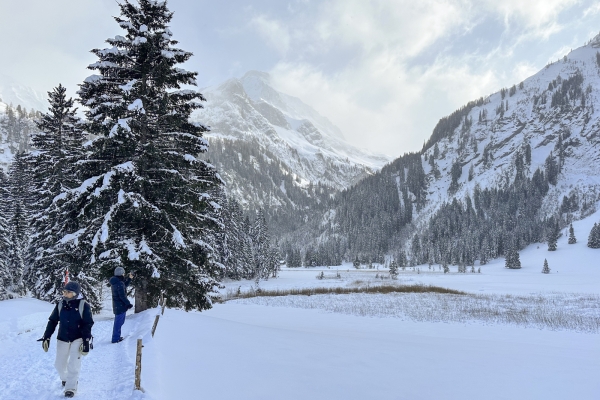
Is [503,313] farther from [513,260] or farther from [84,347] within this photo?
[513,260]

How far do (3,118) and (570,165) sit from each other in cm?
26607

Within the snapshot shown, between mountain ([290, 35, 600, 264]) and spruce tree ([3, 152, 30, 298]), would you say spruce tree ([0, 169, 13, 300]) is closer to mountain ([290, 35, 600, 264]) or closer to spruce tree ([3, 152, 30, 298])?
spruce tree ([3, 152, 30, 298])

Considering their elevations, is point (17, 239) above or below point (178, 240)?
above

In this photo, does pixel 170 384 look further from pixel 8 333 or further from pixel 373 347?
pixel 8 333

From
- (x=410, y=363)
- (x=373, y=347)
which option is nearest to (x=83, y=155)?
(x=373, y=347)

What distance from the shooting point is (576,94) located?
16538 centimetres

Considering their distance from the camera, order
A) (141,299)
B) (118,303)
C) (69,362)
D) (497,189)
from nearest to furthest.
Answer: (69,362)
(118,303)
(141,299)
(497,189)

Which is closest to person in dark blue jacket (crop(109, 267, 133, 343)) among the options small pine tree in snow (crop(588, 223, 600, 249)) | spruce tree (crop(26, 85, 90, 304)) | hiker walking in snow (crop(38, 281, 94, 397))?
hiker walking in snow (crop(38, 281, 94, 397))

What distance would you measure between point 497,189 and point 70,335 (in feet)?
558

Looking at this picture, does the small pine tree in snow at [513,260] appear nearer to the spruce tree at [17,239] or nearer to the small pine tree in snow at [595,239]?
the small pine tree in snow at [595,239]

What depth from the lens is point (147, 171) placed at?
485 inches

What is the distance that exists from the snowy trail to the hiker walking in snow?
15.8 inches

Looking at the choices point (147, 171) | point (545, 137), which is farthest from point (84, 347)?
point (545, 137)

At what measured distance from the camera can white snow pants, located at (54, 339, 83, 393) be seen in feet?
18.9
